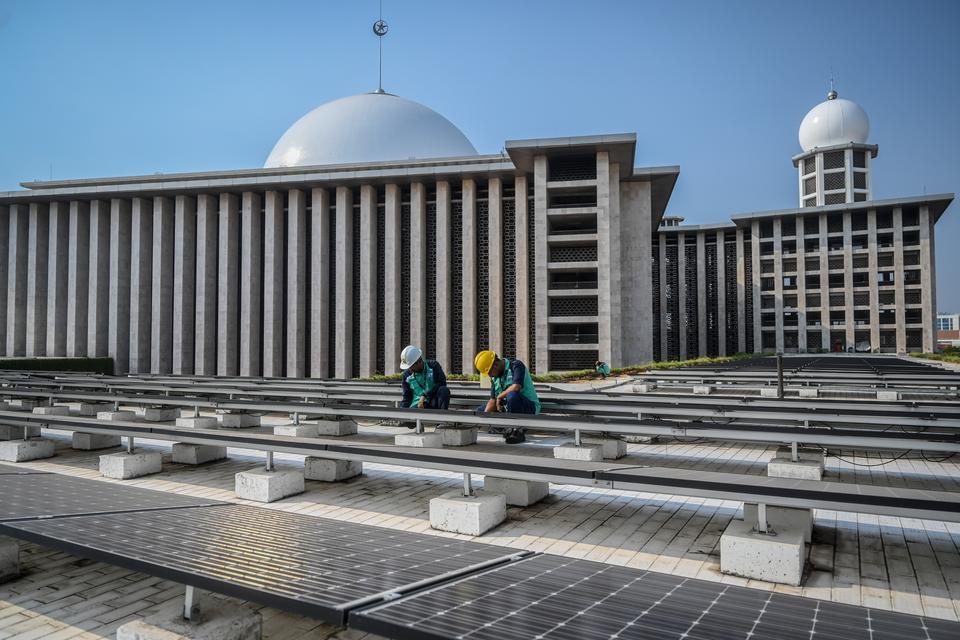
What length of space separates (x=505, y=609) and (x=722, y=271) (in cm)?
5777

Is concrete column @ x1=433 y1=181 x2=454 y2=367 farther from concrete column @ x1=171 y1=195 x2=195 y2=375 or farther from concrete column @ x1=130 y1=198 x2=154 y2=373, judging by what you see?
concrete column @ x1=130 y1=198 x2=154 y2=373

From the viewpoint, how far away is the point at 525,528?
5.60 meters

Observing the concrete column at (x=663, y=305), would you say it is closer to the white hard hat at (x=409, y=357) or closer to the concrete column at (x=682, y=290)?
the concrete column at (x=682, y=290)

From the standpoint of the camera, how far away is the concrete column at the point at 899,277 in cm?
5106

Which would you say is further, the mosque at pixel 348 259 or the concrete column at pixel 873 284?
the concrete column at pixel 873 284

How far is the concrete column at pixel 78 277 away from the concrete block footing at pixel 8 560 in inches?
1593

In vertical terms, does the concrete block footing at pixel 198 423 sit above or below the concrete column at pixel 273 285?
below

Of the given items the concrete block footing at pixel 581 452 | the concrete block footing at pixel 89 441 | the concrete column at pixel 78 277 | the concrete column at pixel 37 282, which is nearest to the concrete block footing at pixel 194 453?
the concrete block footing at pixel 89 441

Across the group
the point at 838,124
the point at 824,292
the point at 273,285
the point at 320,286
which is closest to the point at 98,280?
the point at 273,285

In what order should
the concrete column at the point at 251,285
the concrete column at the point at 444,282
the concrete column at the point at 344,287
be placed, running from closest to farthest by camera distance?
the concrete column at the point at 444,282
the concrete column at the point at 344,287
the concrete column at the point at 251,285

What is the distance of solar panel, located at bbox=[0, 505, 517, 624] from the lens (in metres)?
2.69

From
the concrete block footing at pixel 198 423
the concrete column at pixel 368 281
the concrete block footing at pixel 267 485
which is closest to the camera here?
the concrete block footing at pixel 267 485

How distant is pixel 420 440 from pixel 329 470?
1.46 m

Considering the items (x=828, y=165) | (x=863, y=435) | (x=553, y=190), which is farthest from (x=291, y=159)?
(x=828, y=165)
